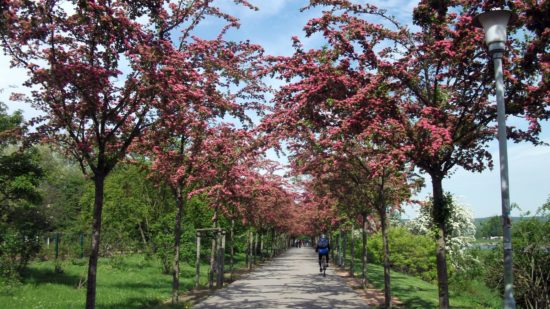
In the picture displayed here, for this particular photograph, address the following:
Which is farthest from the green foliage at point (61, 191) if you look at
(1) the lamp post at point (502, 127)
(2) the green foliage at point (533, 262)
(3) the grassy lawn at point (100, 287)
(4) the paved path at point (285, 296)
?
(1) the lamp post at point (502, 127)

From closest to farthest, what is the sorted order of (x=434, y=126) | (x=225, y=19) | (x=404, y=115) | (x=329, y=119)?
(x=434, y=126), (x=404, y=115), (x=329, y=119), (x=225, y=19)

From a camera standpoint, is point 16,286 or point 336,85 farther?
point 16,286

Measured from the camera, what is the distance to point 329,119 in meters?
10.9

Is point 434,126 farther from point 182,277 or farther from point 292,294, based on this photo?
point 182,277

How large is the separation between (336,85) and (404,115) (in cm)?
159

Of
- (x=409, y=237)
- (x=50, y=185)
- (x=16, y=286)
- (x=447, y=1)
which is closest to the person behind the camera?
(x=447, y=1)

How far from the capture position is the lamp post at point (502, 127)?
21.7 feet

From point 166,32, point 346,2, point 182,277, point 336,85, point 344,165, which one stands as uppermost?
point 346,2

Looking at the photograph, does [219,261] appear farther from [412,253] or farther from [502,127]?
[412,253]

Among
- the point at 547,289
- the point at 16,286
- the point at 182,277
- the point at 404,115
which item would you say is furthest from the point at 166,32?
the point at 182,277

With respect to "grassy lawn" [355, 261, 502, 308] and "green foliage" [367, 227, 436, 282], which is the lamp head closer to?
"grassy lawn" [355, 261, 502, 308]

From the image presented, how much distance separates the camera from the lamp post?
662 centimetres

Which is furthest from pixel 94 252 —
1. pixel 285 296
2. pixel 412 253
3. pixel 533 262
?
pixel 412 253

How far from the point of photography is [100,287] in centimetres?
1562
